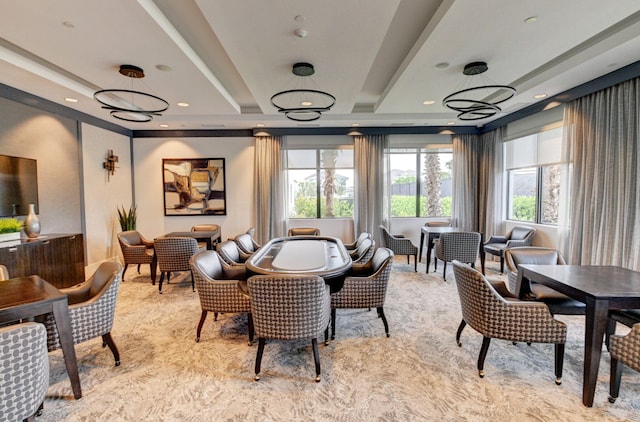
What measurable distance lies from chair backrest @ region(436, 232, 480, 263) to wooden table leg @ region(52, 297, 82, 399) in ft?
15.6

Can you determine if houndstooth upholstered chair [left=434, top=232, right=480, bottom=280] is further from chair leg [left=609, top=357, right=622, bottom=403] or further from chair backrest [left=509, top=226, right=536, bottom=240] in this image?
chair leg [left=609, top=357, right=622, bottom=403]

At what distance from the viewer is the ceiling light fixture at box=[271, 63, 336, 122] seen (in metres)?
3.66

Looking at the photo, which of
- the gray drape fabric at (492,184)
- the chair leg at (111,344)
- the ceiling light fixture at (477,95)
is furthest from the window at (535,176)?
the chair leg at (111,344)

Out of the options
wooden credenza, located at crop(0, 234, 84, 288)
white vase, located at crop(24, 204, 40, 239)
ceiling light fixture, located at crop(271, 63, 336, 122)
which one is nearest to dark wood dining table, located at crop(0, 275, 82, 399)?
wooden credenza, located at crop(0, 234, 84, 288)

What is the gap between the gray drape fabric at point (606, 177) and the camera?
3.59 m

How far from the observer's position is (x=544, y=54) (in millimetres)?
3393

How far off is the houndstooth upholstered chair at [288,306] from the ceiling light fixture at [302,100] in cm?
252

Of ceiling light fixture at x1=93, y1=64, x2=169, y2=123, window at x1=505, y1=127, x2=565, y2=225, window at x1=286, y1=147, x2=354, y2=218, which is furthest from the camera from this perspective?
window at x1=286, y1=147, x2=354, y2=218

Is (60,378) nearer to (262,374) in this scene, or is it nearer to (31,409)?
(31,409)

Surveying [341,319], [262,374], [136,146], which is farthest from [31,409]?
[136,146]

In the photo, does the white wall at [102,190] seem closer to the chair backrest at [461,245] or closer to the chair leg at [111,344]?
the chair leg at [111,344]

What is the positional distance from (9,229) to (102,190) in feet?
7.45

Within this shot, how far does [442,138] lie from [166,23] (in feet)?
20.0

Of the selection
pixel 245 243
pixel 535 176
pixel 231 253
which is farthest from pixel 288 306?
pixel 535 176
